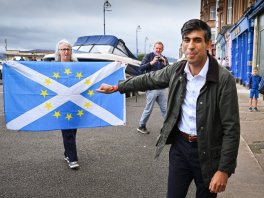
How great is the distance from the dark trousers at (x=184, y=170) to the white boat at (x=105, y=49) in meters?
12.8

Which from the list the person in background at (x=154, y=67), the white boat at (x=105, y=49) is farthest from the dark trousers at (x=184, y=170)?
the white boat at (x=105, y=49)

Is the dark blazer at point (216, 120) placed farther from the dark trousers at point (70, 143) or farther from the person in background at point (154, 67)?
the person in background at point (154, 67)

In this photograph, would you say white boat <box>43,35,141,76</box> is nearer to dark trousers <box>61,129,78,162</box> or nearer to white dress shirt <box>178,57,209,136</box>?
dark trousers <box>61,129,78,162</box>

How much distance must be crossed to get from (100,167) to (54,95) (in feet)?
4.26

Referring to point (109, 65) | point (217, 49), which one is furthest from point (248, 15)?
point (217, 49)

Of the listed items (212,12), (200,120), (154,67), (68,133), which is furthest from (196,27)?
(212,12)

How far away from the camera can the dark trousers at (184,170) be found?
263 cm

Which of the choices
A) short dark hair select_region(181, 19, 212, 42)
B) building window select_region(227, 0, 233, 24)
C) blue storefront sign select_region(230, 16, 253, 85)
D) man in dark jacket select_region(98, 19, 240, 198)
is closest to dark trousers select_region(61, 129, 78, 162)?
man in dark jacket select_region(98, 19, 240, 198)

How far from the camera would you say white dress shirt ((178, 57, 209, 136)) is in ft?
8.39

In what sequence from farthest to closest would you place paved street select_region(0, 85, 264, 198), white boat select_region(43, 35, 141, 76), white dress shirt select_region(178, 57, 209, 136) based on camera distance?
white boat select_region(43, 35, 141, 76) → paved street select_region(0, 85, 264, 198) → white dress shirt select_region(178, 57, 209, 136)

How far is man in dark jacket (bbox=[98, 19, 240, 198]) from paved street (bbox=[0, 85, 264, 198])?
5.39 feet

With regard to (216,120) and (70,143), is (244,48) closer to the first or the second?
(70,143)

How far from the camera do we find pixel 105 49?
16.9m

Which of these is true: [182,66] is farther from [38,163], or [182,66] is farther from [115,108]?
[38,163]
